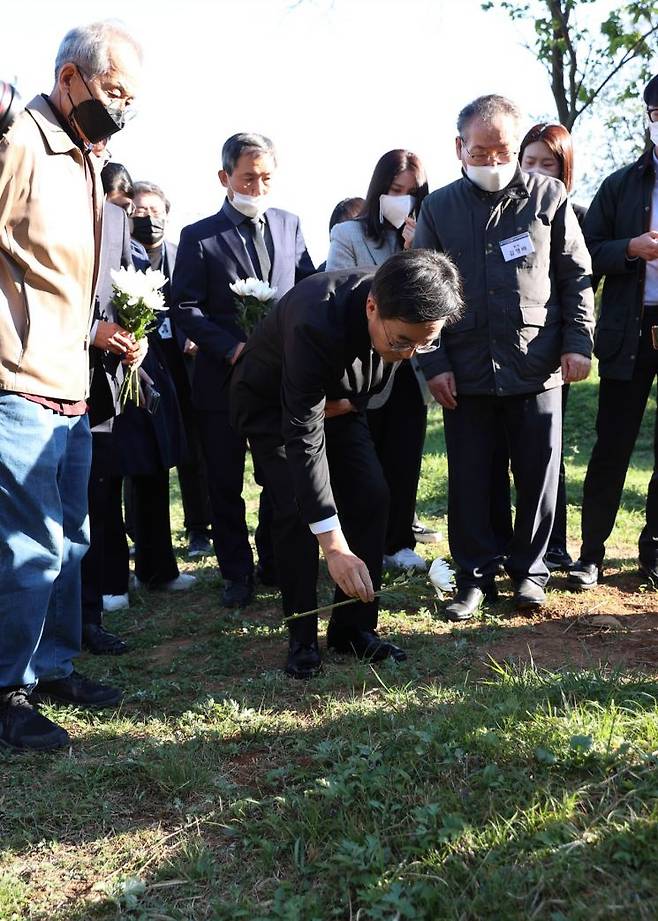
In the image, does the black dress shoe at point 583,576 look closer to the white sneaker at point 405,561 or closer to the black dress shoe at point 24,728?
the white sneaker at point 405,561

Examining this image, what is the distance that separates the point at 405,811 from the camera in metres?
2.77

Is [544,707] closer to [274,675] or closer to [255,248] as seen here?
[274,675]

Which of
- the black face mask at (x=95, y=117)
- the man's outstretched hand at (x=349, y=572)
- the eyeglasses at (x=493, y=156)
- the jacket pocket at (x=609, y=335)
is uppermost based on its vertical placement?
the black face mask at (x=95, y=117)

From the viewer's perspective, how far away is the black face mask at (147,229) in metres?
5.71

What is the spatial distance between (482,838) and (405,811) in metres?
0.27

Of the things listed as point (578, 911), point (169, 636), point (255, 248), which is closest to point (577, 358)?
point (255, 248)

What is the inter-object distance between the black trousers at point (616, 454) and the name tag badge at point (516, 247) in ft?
2.78

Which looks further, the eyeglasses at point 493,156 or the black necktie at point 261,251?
the black necktie at point 261,251

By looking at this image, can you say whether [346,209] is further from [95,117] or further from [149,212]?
[95,117]

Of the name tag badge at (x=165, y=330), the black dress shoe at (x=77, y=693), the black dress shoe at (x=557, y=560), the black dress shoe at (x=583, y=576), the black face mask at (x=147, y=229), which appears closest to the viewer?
the black dress shoe at (x=77, y=693)

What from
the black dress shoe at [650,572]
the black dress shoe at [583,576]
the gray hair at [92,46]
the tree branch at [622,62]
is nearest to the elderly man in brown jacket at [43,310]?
the gray hair at [92,46]

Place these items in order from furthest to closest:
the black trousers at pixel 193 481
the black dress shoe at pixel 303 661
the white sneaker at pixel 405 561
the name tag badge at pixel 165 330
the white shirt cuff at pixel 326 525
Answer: the black trousers at pixel 193 481 < the name tag badge at pixel 165 330 < the white sneaker at pixel 405 561 < the black dress shoe at pixel 303 661 < the white shirt cuff at pixel 326 525

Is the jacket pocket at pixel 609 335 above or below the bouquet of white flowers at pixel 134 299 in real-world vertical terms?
below

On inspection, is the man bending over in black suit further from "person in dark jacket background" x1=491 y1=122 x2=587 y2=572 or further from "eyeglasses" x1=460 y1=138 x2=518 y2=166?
"person in dark jacket background" x1=491 y1=122 x2=587 y2=572
